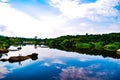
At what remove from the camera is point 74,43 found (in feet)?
607

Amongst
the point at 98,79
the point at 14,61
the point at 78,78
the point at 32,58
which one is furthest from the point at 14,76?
the point at 32,58

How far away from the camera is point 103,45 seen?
156 meters

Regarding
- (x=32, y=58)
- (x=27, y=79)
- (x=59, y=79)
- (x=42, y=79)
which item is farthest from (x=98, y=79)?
(x=32, y=58)

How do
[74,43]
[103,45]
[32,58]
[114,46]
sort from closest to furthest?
[32,58]
[114,46]
[103,45]
[74,43]

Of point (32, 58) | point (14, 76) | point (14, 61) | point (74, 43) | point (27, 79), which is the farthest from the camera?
point (74, 43)

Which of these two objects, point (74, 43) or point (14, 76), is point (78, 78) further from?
point (74, 43)

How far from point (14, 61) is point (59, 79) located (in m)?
30.6

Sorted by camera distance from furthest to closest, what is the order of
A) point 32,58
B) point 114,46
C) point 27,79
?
point 114,46
point 32,58
point 27,79

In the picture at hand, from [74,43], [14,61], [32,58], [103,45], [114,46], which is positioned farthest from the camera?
[74,43]

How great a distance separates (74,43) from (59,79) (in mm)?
142575

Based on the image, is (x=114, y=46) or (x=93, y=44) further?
(x=93, y=44)

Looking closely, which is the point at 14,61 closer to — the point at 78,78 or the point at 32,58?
the point at 32,58

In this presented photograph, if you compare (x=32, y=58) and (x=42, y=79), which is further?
(x=32, y=58)

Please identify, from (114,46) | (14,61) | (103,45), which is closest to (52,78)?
(14,61)
